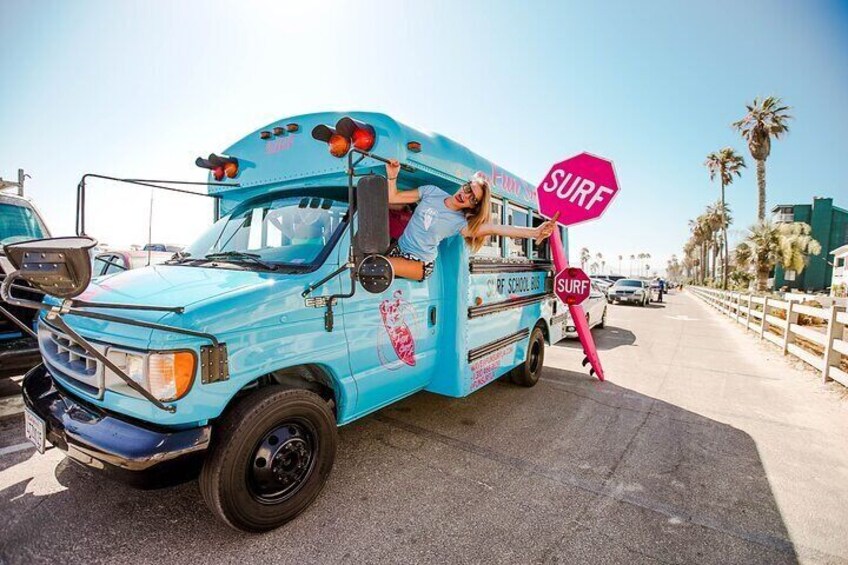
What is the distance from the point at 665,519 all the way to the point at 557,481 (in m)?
0.74

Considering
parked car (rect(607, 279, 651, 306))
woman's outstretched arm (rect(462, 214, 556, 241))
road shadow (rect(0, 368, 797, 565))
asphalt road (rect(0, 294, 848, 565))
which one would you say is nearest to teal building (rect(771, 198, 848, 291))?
parked car (rect(607, 279, 651, 306))

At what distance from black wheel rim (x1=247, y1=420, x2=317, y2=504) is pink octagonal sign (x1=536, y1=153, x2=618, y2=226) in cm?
412

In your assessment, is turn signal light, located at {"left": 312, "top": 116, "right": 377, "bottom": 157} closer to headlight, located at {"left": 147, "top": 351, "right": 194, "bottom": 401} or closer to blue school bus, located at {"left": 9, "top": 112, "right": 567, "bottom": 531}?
blue school bus, located at {"left": 9, "top": 112, "right": 567, "bottom": 531}

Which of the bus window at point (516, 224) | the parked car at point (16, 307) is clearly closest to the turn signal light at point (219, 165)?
the parked car at point (16, 307)

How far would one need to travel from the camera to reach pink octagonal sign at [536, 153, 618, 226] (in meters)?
5.39

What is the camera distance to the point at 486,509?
9.70 ft

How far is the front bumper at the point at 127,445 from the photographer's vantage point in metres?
2.12

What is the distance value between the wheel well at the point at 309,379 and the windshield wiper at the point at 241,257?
0.69m

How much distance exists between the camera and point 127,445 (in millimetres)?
2131

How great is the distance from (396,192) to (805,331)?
8.32 metres

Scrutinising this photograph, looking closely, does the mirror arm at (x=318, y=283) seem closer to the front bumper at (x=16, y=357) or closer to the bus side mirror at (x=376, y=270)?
the bus side mirror at (x=376, y=270)

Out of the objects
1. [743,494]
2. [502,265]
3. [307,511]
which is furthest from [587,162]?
[307,511]

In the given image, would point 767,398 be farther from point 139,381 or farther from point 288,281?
point 139,381

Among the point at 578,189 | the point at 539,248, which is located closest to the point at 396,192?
the point at 578,189
